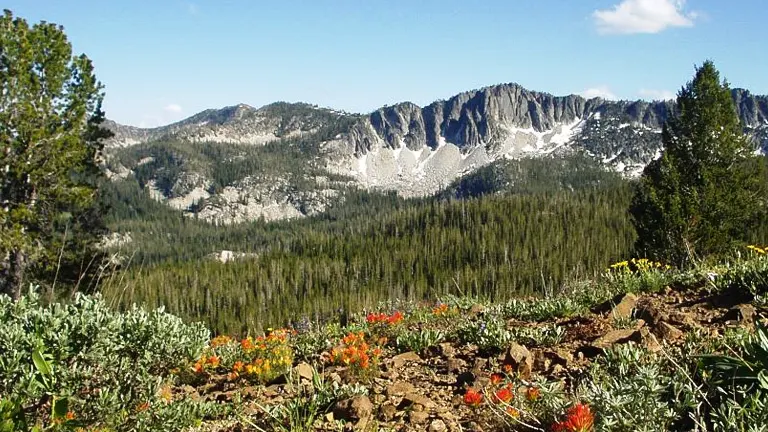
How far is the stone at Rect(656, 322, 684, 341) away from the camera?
493cm

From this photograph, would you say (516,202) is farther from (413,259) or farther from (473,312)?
(473,312)

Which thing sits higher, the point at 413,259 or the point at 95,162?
the point at 95,162

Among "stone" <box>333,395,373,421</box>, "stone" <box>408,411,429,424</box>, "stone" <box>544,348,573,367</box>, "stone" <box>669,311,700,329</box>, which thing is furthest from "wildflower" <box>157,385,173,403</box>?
"stone" <box>669,311,700,329</box>

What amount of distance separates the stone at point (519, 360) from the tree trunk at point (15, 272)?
1585 cm

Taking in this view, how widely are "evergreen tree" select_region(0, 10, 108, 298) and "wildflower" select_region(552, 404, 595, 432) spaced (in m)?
15.4

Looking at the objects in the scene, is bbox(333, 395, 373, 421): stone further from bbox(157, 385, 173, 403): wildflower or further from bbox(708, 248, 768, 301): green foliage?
bbox(708, 248, 768, 301): green foliage

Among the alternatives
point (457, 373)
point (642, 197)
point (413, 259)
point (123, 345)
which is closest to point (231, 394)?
point (123, 345)

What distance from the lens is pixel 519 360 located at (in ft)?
16.0

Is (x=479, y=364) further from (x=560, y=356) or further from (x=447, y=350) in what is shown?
(x=447, y=350)

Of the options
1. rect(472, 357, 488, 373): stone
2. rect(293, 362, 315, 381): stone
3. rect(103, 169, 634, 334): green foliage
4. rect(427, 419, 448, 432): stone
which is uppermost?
rect(427, 419, 448, 432): stone

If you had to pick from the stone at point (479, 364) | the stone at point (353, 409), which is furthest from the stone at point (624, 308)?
the stone at point (353, 409)

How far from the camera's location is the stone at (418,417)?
394 centimetres

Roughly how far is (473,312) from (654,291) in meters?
2.78

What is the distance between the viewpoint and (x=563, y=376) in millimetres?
4473
